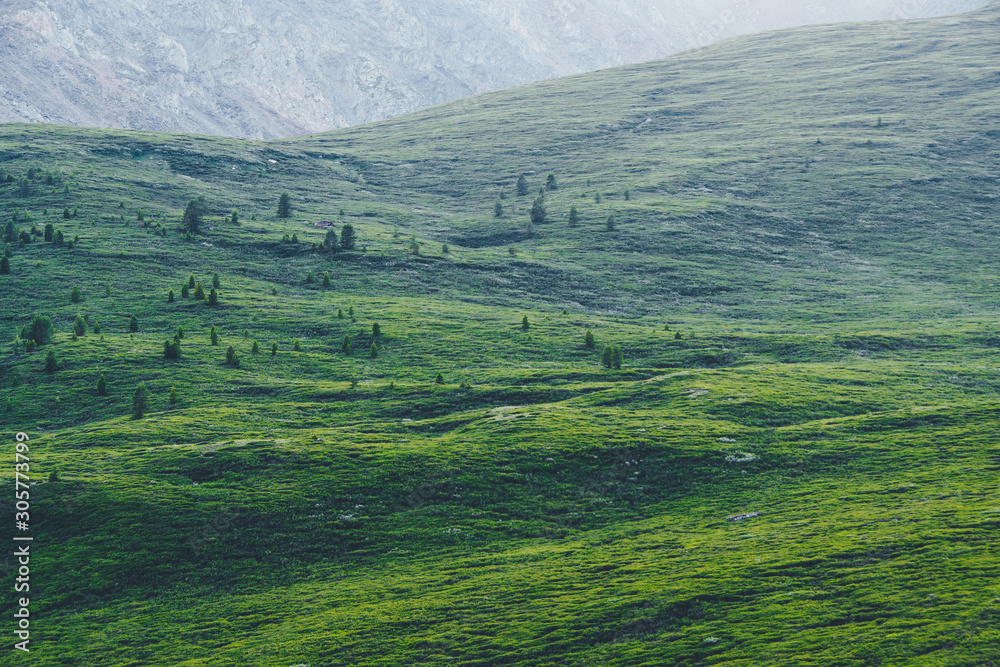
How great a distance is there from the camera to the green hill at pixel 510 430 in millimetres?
33125

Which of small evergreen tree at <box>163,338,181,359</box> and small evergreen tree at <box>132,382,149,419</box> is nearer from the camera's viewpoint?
small evergreen tree at <box>132,382,149,419</box>

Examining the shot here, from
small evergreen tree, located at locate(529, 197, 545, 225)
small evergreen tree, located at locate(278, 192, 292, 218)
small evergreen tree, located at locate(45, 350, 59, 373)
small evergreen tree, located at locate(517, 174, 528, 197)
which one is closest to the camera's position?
small evergreen tree, located at locate(45, 350, 59, 373)

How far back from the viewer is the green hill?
109 ft

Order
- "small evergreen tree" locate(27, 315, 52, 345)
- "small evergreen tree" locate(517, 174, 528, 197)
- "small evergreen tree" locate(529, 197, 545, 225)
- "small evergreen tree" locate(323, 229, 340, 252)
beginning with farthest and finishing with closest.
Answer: "small evergreen tree" locate(517, 174, 528, 197)
"small evergreen tree" locate(529, 197, 545, 225)
"small evergreen tree" locate(323, 229, 340, 252)
"small evergreen tree" locate(27, 315, 52, 345)

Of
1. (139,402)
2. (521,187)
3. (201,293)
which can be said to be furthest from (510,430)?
(521,187)

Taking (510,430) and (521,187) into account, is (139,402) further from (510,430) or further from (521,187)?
(521,187)

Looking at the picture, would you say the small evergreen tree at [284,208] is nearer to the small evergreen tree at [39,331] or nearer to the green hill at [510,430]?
the green hill at [510,430]

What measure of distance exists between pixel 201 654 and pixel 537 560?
1513 cm

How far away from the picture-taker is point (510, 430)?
183 feet

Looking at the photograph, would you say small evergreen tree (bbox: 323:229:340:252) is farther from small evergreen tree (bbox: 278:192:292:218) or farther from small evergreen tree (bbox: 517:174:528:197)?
small evergreen tree (bbox: 517:174:528:197)

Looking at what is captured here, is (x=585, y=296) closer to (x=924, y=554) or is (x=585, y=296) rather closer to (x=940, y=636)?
(x=924, y=554)

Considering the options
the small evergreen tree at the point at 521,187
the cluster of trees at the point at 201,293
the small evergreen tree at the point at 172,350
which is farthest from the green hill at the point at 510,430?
the small evergreen tree at the point at 521,187

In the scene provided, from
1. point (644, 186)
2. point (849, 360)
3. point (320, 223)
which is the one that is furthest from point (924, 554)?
point (644, 186)

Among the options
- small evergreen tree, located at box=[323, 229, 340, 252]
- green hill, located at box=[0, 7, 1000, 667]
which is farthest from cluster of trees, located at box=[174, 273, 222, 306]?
small evergreen tree, located at box=[323, 229, 340, 252]
